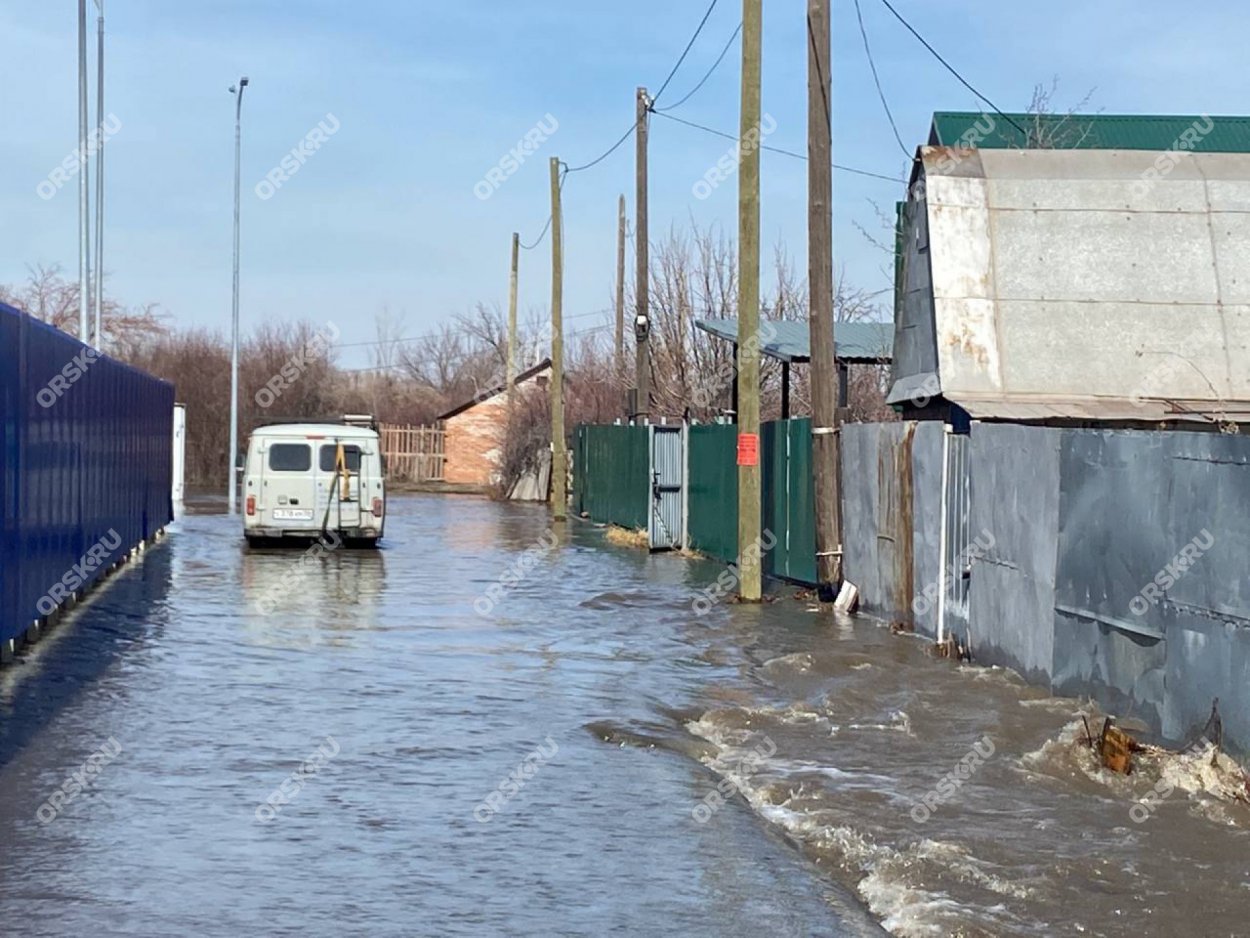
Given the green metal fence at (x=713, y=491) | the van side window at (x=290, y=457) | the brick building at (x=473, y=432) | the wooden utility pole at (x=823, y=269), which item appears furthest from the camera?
the brick building at (x=473, y=432)

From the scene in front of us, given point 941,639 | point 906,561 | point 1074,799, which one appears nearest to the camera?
point 1074,799

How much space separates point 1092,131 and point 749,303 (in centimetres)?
1252

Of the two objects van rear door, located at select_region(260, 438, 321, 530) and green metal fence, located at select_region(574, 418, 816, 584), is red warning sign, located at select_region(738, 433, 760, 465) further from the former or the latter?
van rear door, located at select_region(260, 438, 321, 530)

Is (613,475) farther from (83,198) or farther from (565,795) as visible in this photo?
(565,795)

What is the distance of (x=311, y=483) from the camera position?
2706 centimetres

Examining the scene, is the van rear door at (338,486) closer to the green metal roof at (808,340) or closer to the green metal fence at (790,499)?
the green metal roof at (808,340)

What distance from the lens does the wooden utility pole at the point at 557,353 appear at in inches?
1622

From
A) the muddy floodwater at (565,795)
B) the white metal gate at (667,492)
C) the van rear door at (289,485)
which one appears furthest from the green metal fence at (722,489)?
the van rear door at (289,485)

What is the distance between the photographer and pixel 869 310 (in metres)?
48.4

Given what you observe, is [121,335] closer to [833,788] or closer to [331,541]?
[331,541]

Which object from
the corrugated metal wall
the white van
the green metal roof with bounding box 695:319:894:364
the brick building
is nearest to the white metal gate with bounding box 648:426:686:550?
the green metal roof with bounding box 695:319:894:364

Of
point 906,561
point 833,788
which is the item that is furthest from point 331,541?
point 833,788

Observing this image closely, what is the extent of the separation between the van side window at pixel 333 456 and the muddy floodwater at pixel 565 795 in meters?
9.97

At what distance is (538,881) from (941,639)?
28.4ft
